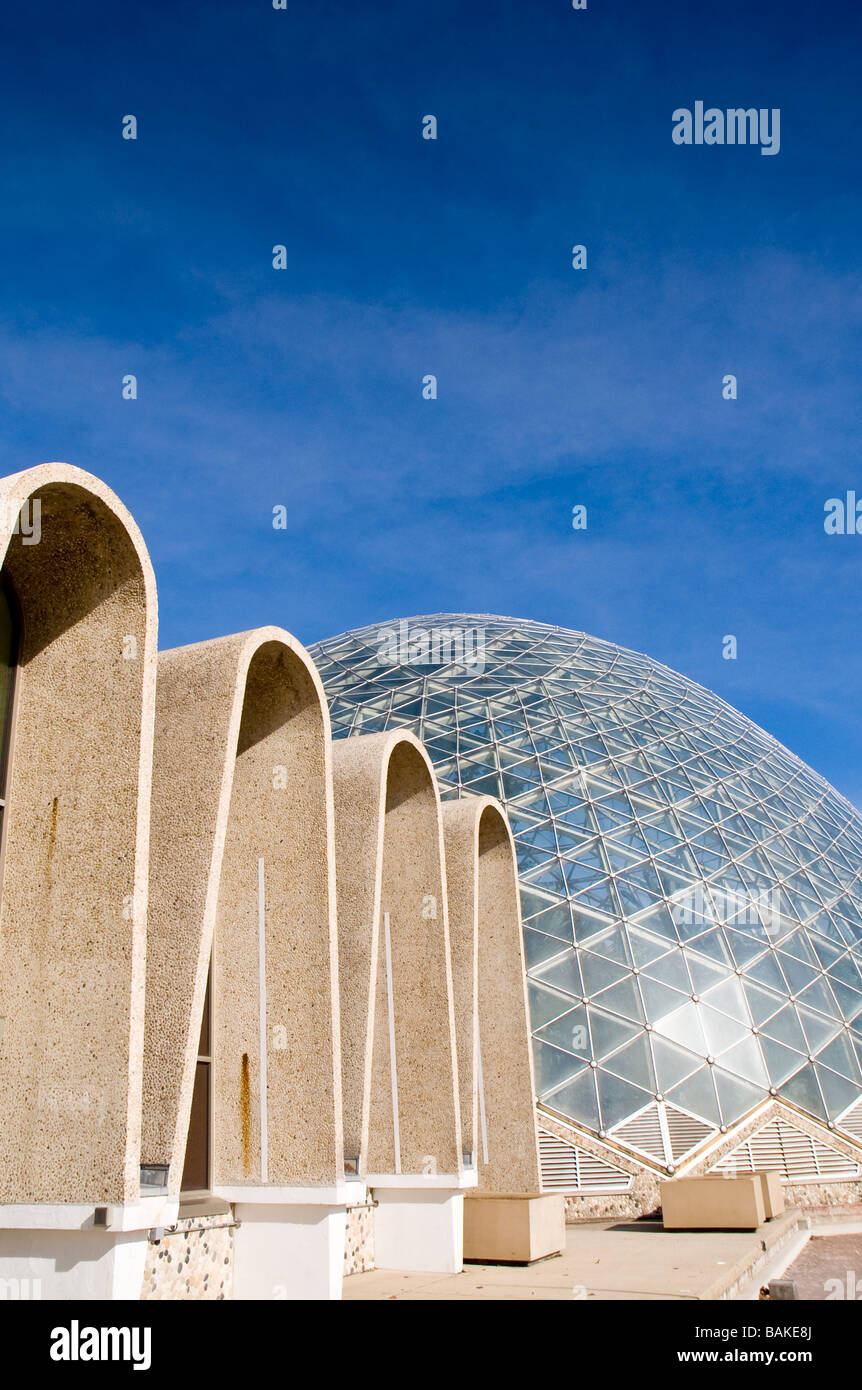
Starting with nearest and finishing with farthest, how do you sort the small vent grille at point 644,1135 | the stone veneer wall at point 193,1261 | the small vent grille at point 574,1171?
the stone veneer wall at point 193,1261 < the small vent grille at point 574,1171 < the small vent grille at point 644,1135

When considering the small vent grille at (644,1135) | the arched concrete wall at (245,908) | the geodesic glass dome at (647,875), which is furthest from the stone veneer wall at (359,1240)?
the small vent grille at (644,1135)

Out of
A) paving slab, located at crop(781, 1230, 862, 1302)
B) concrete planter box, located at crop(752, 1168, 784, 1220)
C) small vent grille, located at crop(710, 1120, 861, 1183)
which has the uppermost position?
small vent grille, located at crop(710, 1120, 861, 1183)

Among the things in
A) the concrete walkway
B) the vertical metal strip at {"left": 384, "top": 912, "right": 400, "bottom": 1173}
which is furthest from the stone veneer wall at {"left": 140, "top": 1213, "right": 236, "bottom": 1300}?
the vertical metal strip at {"left": 384, "top": 912, "right": 400, "bottom": 1173}

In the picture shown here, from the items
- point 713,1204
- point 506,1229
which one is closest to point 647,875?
point 713,1204

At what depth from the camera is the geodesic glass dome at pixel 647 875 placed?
72.3 feet

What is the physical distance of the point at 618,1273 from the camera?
42.2 ft

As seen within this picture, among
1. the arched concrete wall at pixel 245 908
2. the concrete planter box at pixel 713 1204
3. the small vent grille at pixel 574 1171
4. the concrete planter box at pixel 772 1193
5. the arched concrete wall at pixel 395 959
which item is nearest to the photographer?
the arched concrete wall at pixel 245 908

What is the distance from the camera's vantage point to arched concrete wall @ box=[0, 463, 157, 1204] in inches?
303

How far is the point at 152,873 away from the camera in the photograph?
31.5 feet

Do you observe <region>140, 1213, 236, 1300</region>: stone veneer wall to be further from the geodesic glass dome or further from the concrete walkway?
the geodesic glass dome

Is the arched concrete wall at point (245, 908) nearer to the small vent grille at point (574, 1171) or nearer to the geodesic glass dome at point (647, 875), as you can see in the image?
the small vent grille at point (574, 1171)

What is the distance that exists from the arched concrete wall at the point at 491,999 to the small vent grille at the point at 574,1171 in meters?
2.75

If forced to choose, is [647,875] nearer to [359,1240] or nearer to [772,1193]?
[772,1193]

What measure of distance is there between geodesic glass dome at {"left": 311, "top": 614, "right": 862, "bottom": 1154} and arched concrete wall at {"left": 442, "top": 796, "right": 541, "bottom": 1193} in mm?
3221
